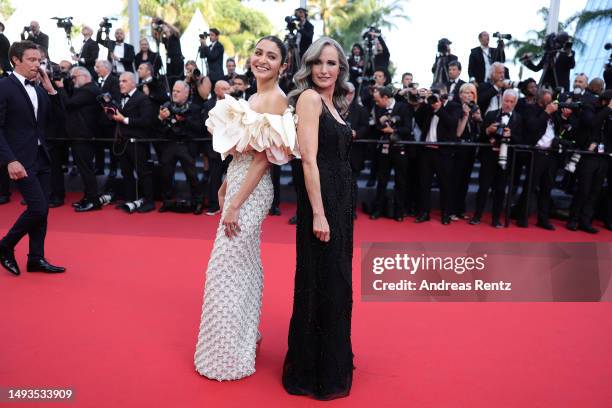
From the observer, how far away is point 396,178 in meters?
7.15

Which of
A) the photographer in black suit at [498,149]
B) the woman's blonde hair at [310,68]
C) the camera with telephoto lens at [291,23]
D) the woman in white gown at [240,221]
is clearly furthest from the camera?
the camera with telephoto lens at [291,23]

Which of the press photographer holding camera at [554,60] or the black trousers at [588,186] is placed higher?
the press photographer holding camera at [554,60]

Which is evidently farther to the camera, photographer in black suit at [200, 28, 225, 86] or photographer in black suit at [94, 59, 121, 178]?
photographer in black suit at [200, 28, 225, 86]

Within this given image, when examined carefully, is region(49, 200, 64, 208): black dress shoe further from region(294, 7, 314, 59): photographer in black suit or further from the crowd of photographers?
region(294, 7, 314, 59): photographer in black suit

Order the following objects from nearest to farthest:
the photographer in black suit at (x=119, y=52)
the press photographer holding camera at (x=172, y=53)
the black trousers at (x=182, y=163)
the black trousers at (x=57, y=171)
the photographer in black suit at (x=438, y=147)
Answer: the photographer in black suit at (x=438, y=147) → the black trousers at (x=182, y=163) → the black trousers at (x=57, y=171) → the press photographer holding camera at (x=172, y=53) → the photographer in black suit at (x=119, y=52)

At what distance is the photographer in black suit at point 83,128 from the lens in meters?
7.27

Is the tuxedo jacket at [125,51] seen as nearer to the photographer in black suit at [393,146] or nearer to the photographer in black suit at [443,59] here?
the photographer in black suit at [393,146]

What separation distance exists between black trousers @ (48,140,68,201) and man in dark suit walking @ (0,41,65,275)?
3130mm

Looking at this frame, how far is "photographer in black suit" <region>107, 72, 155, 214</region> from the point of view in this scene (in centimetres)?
719

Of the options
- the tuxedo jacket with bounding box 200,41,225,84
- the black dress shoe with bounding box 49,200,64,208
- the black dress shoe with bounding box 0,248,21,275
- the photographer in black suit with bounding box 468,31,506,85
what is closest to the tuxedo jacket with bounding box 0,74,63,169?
the black dress shoe with bounding box 0,248,21,275

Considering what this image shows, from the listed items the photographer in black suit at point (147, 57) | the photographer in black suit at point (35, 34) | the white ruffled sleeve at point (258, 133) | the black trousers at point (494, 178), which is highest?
the photographer in black suit at point (35, 34)

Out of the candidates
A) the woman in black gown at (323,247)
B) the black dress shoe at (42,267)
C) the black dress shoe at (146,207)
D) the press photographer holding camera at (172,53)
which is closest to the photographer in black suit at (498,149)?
the black dress shoe at (146,207)

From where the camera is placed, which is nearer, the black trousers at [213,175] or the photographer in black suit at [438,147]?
the photographer in black suit at [438,147]

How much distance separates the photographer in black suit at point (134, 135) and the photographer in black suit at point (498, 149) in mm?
4290
